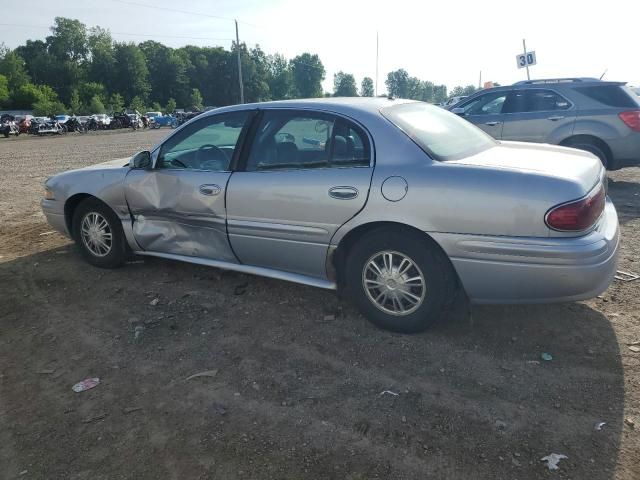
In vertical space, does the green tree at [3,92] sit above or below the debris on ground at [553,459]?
above

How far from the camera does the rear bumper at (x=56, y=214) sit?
5.12 metres

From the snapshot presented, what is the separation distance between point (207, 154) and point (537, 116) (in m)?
6.19

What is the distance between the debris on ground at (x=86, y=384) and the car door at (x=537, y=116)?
7.57 m

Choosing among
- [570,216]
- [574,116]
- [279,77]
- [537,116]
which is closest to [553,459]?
[570,216]

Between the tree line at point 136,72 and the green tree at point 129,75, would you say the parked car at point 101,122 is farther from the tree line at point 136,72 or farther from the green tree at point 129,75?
the green tree at point 129,75

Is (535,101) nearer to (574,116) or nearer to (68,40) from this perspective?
(574,116)

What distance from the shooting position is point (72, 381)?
3.14 metres

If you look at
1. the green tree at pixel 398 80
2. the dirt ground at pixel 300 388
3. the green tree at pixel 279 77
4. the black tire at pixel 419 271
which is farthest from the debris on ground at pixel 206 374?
the green tree at pixel 398 80

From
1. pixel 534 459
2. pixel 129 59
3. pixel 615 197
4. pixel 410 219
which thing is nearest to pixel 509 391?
pixel 534 459

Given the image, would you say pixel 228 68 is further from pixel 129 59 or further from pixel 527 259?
pixel 527 259

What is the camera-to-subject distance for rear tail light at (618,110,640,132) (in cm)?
759

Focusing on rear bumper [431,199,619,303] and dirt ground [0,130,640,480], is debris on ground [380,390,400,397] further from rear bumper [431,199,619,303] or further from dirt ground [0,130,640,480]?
rear bumper [431,199,619,303]

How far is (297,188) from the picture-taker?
369 centimetres

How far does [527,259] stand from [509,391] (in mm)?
786
